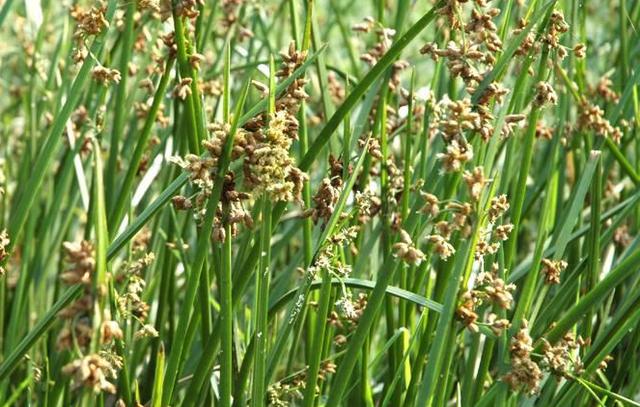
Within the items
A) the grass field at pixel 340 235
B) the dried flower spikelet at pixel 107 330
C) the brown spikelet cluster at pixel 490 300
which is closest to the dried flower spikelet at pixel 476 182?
the grass field at pixel 340 235

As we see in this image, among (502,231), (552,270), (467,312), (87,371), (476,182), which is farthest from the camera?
(552,270)

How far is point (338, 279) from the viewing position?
1.44 meters

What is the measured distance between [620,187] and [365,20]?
2.48 ft

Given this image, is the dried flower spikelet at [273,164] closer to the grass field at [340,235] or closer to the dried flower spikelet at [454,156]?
the grass field at [340,235]

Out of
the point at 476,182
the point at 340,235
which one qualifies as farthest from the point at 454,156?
the point at 340,235

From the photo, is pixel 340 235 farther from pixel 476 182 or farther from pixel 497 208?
pixel 476 182

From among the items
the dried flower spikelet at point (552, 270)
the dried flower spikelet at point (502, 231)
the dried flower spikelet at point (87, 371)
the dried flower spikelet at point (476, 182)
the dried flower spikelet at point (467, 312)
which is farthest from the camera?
the dried flower spikelet at point (552, 270)

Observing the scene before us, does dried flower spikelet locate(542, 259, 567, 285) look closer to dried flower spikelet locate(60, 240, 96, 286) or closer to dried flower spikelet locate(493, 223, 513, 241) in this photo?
dried flower spikelet locate(493, 223, 513, 241)

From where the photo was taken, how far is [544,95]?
4.76ft

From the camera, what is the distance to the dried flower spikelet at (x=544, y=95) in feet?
4.72

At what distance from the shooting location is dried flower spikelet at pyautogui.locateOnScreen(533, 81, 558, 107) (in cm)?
144

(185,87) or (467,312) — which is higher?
(185,87)

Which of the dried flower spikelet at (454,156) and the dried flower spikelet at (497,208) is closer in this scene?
the dried flower spikelet at (454,156)

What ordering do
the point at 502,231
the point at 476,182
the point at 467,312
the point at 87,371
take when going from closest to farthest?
the point at 87,371
the point at 476,182
the point at 467,312
the point at 502,231
